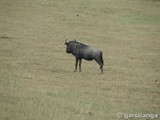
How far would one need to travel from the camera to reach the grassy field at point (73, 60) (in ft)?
55.2

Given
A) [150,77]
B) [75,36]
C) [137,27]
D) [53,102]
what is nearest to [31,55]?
[150,77]

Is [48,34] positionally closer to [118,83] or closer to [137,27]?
[137,27]

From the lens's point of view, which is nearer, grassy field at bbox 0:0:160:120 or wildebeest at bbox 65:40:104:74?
grassy field at bbox 0:0:160:120

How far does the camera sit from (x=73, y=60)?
28.7 metres

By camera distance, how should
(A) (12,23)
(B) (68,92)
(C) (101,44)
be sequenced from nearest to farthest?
(B) (68,92) < (C) (101,44) < (A) (12,23)

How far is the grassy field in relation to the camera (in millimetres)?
16812

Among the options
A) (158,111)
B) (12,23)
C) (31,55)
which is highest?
(12,23)

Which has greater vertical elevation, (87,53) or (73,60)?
(87,53)

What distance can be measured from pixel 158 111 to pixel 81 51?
831 cm

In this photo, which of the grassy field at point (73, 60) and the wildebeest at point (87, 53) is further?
the wildebeest at point (87, 53)

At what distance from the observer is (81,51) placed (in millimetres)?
25219

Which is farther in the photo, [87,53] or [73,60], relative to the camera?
[73,60]

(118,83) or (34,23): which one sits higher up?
(34,23)

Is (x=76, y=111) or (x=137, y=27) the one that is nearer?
(x=76, y=111)
